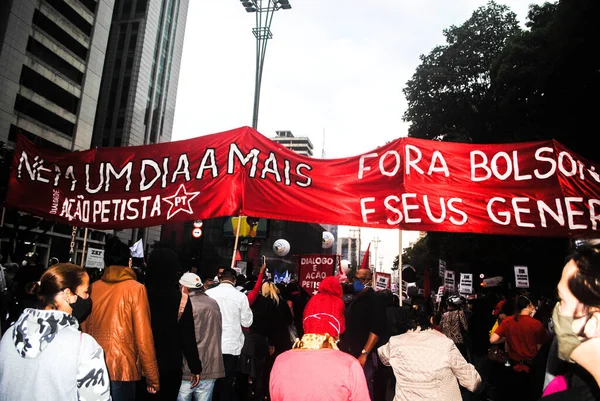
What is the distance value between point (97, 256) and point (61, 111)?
40134 millimetres

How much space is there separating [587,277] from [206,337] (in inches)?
162

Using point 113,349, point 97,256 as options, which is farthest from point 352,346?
point 97,256

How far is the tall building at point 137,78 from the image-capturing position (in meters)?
61.2

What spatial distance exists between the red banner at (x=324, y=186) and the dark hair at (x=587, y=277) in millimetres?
3891

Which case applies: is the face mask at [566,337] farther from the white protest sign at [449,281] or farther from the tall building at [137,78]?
the tall building at [137,78]

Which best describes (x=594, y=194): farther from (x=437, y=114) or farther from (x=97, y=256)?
(x=437, y=114)

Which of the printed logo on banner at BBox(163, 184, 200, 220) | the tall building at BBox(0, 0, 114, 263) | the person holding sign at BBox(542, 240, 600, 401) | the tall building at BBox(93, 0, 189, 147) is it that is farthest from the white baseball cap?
the tall building at BBox(93, 0, 189, 147)

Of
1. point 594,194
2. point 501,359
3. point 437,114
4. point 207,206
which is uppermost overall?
point 437,114

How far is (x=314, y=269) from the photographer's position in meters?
13.1

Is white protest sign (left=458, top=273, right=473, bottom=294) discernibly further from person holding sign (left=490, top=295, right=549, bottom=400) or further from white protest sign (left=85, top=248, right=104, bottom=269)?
white protest sign (left=85, top=248, right=104, bottom=269)

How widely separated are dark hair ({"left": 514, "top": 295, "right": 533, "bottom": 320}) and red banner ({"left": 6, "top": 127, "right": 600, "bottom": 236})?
140 cm

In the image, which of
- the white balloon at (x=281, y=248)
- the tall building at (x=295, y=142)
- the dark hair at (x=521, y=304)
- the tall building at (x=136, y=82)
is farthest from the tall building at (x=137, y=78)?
the tall building at (x=295, y=142)

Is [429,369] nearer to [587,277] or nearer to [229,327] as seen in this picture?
[587,277]

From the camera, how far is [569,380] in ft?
5.75
